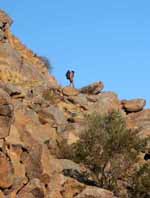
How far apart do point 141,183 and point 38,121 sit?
8.78m

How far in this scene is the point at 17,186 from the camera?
22.4m

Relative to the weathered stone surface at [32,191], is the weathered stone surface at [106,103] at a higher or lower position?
higher

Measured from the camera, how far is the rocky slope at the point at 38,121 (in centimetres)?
2317

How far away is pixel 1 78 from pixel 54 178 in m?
21.0

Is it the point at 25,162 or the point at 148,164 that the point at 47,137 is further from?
the point at 25,162

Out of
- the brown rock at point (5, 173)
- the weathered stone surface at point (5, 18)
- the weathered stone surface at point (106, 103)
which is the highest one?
the weathered stone surface at point (5, 18)

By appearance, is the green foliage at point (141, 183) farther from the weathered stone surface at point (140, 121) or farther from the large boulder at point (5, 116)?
the weathered stone surface at point (140, 121)

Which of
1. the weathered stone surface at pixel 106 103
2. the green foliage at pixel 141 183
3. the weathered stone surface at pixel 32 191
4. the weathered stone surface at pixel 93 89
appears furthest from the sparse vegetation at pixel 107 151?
the weathered stone surface at pixel 93 89

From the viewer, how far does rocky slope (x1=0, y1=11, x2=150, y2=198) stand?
2317 centimetres

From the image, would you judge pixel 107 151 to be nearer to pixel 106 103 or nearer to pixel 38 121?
pixel 38 121

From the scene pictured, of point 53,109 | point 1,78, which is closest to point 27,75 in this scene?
point 1,78

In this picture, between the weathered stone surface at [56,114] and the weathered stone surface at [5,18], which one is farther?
the weathered stone surface at [5,18]

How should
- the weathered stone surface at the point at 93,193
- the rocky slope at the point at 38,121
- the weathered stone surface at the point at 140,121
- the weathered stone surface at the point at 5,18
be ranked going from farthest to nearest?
the weathered stone surface at the point at 5,18, the weathered stone surface at the point at 140,121, the weathered stone surface at the point at 93,193, the rocky slope at the point at 38,121

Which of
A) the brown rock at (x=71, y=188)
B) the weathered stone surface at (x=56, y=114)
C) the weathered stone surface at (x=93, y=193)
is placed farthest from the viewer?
the weathered stone surface at (x=56, y=114)
